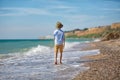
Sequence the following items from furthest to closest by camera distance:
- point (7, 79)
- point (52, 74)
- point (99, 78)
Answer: point (52, 74)
point (7, 79)
point (99, 78)

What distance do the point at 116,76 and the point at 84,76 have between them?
41.2 inches

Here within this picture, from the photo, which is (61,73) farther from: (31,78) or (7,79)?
(7,79)

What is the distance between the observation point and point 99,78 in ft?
29.7

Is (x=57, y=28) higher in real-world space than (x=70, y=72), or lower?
higher

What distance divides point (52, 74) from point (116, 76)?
8.00ft

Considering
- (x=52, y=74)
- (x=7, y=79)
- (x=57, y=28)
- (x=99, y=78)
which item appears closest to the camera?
(x=99, y=78)

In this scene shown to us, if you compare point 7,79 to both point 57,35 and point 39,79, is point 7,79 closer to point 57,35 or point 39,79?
point 39,79

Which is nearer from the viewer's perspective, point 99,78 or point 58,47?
point 99,78

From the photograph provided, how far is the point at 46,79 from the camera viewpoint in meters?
9.49

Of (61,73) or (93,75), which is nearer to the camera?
(93,75)

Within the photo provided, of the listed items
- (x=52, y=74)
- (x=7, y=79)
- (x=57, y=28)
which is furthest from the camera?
(x=57, y=28)

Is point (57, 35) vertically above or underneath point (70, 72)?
above

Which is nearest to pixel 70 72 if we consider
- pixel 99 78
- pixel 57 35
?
pixel 99 78

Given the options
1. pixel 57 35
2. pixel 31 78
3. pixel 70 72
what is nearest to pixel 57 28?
pixel 57 35
